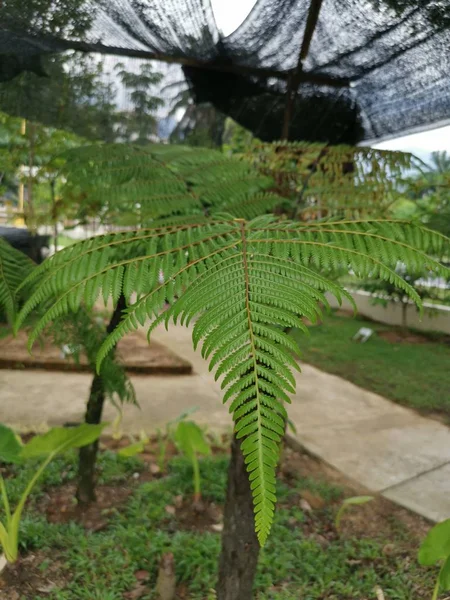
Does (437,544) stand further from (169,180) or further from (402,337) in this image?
(402,337)

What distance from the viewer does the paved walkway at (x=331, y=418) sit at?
2.38 metres

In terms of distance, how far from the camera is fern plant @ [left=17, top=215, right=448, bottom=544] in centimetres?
55

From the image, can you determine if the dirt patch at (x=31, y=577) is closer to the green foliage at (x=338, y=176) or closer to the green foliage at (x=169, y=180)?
the green foliage at (x=169, y=180)

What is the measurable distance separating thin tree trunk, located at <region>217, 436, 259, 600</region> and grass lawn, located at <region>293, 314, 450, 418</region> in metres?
0.49

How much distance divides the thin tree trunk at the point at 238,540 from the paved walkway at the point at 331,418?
0.70 metres

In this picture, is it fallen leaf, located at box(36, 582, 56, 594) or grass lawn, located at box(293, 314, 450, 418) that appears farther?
grass lawn, located at box(293, 314, 450, 418)

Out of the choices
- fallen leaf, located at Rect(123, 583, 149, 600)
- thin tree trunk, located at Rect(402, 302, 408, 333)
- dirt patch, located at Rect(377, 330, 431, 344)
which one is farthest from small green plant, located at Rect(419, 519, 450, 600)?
thin tree trunk, located at Rect(402, 302, 408, 333)

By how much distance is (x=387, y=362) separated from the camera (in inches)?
149

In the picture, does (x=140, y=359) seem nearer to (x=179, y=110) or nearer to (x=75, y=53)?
(x=179, y=110)

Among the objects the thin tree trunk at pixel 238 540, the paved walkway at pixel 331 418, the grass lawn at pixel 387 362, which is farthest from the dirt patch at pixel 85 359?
the thin tree trunk at pixel 238 540

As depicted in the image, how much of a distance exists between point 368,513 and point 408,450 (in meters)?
0.65

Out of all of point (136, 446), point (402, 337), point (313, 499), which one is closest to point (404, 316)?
point (402, 337)

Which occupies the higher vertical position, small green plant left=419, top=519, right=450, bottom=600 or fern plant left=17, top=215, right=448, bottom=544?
fern plant left=17, top=215, right=448, bottom=544

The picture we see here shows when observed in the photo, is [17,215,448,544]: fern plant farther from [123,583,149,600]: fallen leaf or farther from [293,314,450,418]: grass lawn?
[123,583,149,600]: fallen leaf
